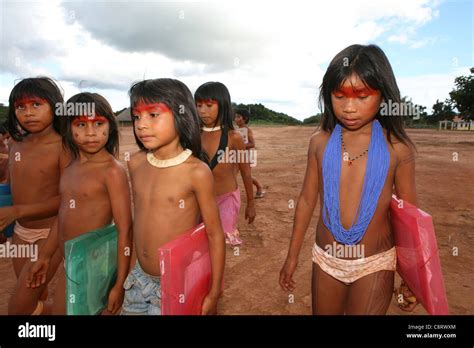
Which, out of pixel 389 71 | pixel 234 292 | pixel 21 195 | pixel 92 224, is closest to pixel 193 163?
pixel 92 224

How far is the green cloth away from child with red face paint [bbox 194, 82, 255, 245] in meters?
1.68

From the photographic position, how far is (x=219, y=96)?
3.74 meters

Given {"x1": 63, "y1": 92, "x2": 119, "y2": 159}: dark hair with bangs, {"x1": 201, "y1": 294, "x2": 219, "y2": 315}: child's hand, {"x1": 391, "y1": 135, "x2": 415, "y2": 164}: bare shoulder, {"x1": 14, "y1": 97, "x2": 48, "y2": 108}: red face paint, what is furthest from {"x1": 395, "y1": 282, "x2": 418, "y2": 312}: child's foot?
{"x1": 14, "y1": 97, "x2": 48, "y2": 108}: red face paint

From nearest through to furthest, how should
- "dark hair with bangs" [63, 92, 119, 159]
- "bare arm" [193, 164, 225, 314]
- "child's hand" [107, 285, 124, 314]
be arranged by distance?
"bare arm" [193, 164, 225, 314]
"child's hand" [107, 285, 124, 314]
"dark hair with bangs" [63, 92, 119, 159]

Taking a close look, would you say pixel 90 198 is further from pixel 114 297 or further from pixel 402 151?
pixel 402 151

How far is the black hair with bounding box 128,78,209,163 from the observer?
2.17 metres

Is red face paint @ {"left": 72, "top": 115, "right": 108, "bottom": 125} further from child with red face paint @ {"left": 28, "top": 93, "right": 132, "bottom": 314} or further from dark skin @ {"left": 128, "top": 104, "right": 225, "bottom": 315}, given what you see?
dark skin @ {"left": 128, "top": 104, "right": 225, "bottom": 315}

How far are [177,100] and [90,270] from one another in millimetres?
1174

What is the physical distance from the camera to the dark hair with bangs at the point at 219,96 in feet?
12.3

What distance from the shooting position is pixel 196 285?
203cm

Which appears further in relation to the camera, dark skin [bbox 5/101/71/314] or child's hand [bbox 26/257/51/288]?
dark skin [bbox 5/101/71/314]

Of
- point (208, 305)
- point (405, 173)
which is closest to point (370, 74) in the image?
point (405, 173)
